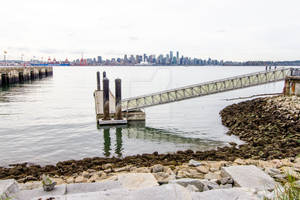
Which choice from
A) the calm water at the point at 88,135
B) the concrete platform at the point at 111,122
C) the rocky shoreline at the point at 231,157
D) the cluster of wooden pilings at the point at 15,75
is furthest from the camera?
the cluster of wooden pilings at the point at 15,75

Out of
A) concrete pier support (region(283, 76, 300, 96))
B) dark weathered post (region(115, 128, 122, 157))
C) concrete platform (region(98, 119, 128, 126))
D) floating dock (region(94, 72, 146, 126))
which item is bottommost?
dark weathered post (region(115, 128, 122, 157))

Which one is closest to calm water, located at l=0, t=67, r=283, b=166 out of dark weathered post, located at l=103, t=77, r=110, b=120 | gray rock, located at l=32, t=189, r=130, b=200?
dark weathered post, located at l=103, t=77, r=110, b=120

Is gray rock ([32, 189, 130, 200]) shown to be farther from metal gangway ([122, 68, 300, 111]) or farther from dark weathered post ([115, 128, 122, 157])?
metal gangway ([122, 68, 300, 111])

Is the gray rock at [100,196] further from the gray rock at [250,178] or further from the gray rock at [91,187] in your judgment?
the gray rock at [250,178]

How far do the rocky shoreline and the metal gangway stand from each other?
317 cm

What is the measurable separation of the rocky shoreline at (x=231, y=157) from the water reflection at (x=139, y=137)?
1938 millimetres

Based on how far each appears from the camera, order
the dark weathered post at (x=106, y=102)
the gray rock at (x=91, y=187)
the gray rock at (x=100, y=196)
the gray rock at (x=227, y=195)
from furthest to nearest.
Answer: the dark weathered post at (x=106, y=102) → the gray rock at (x=91, y=187) → the gray rock at (x=227, y=195) → the gray rock at (x=100, y=196)

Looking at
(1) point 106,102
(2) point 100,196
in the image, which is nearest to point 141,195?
(2) point 100,196

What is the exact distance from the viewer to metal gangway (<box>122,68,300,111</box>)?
19.6 meters

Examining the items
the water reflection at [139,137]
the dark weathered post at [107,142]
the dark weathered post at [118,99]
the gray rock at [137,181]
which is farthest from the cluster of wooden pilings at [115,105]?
the gray rock at [137,181]

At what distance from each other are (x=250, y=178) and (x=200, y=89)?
15885mm

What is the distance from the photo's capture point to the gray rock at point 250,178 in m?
4.76

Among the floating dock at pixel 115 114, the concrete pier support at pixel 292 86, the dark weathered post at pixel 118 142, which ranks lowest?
the dark weathered post at pixel 118 142

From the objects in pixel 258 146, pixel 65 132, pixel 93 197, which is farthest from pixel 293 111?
pixel 93 197
